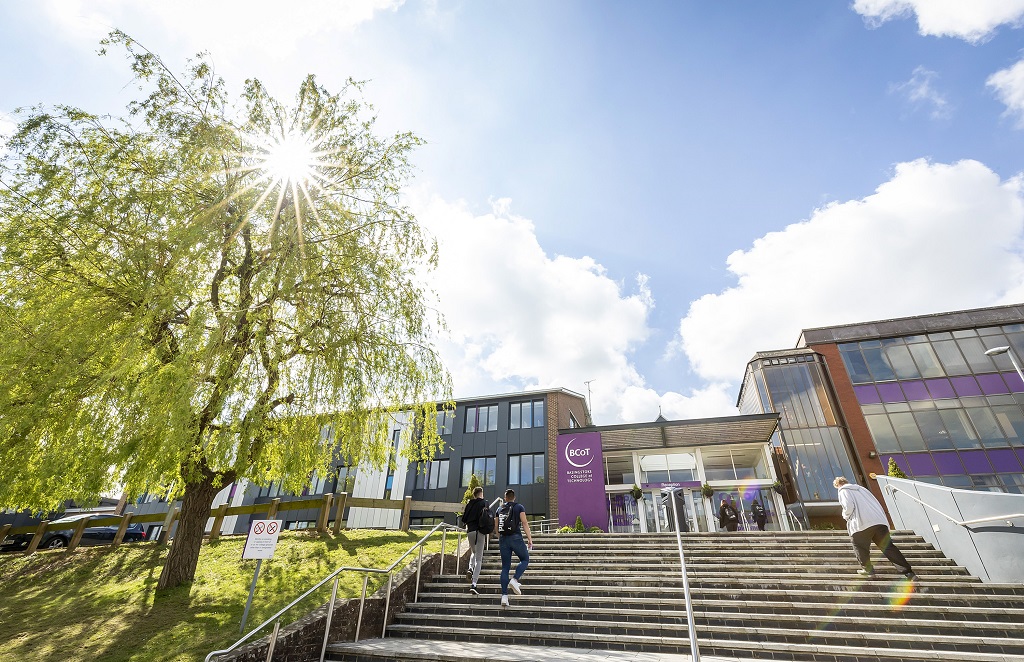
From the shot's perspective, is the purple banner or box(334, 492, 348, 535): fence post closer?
box(334, 492, 348, 535): fence post

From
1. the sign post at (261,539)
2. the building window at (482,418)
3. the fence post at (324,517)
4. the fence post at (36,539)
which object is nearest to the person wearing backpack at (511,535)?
the sign post at (261,539)

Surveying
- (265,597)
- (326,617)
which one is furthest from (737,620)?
(265,597)

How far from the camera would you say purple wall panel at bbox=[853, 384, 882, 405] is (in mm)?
24891

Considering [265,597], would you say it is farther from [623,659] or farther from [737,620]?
[737,620]

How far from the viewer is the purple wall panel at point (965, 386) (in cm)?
2369

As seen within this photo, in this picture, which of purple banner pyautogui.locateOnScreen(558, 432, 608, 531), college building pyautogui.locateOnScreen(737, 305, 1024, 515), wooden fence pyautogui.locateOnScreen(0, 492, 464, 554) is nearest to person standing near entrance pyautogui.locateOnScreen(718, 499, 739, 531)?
purple banner pyautogui.locateOnScreen(558, 432, 608, 531)

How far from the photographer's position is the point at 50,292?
23.5 feet

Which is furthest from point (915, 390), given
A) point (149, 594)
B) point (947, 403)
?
point (149, 594)

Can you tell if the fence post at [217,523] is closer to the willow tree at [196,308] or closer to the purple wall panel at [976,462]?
the willow tree at [196,308]

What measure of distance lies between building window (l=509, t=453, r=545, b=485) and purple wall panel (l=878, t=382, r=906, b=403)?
20.0 metres

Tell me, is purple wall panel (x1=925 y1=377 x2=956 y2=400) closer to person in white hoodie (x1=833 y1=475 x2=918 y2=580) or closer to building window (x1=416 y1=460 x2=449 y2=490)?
person in white hoodie (x1=833 y1=475 x2=918 y2=580)

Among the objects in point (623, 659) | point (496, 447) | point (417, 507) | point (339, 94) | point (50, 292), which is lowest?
point (623, 659)

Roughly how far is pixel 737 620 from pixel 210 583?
1035 centimetres

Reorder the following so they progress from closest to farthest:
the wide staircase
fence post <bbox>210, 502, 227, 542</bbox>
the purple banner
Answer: the wide staircase, fence post <bbox>210, 502, 227, 542</bbox>, the purple banner
